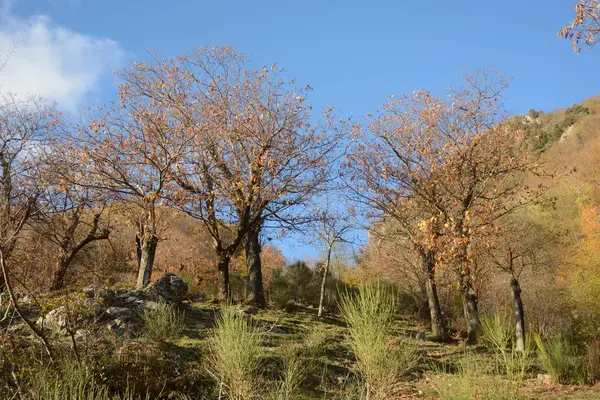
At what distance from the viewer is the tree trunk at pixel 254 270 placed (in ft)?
46.5

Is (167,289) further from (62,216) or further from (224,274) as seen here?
(62,216)

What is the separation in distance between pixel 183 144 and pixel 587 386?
9.25 m

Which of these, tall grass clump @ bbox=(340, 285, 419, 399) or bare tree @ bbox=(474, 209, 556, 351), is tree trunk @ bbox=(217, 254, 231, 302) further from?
tall grass clump @ bbox=(340, 285, 419, 399)

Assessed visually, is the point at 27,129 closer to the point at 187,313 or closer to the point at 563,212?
the point at 187,313

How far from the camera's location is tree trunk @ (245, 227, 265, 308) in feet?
46.5

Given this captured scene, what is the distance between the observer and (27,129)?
14.9m

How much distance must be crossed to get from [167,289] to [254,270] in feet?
14.5

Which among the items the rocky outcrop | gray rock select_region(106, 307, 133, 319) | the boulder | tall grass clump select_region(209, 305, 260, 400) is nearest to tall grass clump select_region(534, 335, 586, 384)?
tall grass clump select_region(209, 305, 260, 400)

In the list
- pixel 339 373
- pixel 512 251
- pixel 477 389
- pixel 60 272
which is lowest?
pixel 339 373

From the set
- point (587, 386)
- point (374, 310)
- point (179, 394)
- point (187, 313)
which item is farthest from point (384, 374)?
point (187, 313)

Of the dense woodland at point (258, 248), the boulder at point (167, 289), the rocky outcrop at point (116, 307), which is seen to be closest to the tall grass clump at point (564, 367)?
the dense woodland at point (258, 248)

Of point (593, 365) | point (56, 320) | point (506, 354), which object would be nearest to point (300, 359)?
point (506, 354)

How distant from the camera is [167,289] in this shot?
10492mm

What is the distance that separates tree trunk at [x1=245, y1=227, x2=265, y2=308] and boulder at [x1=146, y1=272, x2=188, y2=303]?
3453 millimetres
